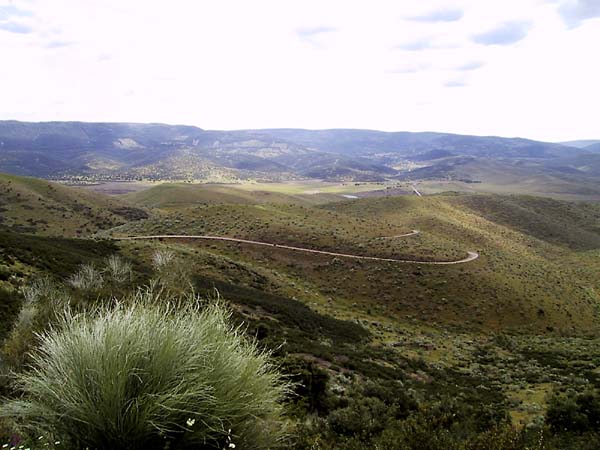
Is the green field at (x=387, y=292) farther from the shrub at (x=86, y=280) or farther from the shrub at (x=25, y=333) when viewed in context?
the shrub at (x=25, y=333)

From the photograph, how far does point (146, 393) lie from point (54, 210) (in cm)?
9717

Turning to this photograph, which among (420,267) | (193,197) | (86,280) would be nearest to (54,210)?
(193,197)

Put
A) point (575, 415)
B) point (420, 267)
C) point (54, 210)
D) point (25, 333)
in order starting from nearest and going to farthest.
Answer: point (25, 333) < point (575, 415) < point (420, 267) < point (54, 210)

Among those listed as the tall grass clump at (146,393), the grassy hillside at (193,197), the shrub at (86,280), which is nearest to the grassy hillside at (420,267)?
the shrub at (86,280)

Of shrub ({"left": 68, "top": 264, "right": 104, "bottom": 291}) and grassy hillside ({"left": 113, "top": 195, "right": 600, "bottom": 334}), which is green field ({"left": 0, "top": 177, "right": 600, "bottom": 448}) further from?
shrub ({"left": 68, "top": 264, "right": 104, "bottom": 291})

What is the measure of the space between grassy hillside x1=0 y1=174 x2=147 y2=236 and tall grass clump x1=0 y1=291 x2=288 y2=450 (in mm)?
76688

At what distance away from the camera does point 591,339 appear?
3297 cm

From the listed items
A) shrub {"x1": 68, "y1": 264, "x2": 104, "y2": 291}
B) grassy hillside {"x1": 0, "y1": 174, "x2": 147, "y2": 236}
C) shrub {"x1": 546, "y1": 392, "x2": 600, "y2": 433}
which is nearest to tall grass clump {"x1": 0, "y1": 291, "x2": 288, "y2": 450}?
shrub {"x1": 546, "y1": 392, "x2": 600, "y2": 433}

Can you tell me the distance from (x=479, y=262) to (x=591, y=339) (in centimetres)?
2006

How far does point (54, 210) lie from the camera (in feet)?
282

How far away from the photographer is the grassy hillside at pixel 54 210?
74688 mm

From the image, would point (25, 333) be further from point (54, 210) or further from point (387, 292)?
point (54, 210)

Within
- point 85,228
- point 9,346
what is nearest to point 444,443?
point 9,346

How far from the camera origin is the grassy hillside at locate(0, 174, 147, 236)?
7469 centimetres
